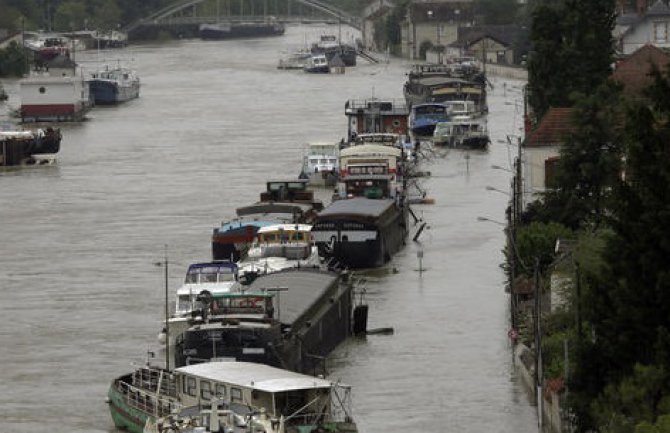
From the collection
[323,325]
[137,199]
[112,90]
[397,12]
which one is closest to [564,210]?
[323,325]

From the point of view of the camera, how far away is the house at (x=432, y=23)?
131 metres

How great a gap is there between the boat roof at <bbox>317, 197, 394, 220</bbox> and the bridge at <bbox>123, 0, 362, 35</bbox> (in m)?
113

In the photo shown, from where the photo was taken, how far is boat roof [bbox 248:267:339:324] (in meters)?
35.3

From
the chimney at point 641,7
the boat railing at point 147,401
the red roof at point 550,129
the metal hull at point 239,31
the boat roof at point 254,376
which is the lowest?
the boat railing at point 147,401

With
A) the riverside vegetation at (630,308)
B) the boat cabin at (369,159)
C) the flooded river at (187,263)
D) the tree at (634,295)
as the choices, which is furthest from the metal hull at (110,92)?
the tree at (634,295)

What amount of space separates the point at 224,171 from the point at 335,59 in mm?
57080

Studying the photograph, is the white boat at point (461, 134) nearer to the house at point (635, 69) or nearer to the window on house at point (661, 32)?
the house at point (635, 69)

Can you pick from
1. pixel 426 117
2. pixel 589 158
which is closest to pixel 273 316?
pixel 589 158

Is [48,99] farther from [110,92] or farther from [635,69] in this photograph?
[635,69]

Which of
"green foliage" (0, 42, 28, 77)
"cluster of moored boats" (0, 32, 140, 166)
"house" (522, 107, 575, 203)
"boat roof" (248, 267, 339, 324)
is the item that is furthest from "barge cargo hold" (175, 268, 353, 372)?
"green foliage" (0, 42, 28, 77)

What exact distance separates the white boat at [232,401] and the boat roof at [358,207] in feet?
50.0

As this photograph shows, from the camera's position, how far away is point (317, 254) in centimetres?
4347

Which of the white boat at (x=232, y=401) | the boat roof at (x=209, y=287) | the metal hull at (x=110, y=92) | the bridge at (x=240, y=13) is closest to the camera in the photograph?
the white boat at (x=232, y=401)

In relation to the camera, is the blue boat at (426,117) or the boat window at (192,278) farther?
the blue boat at (426,117)
